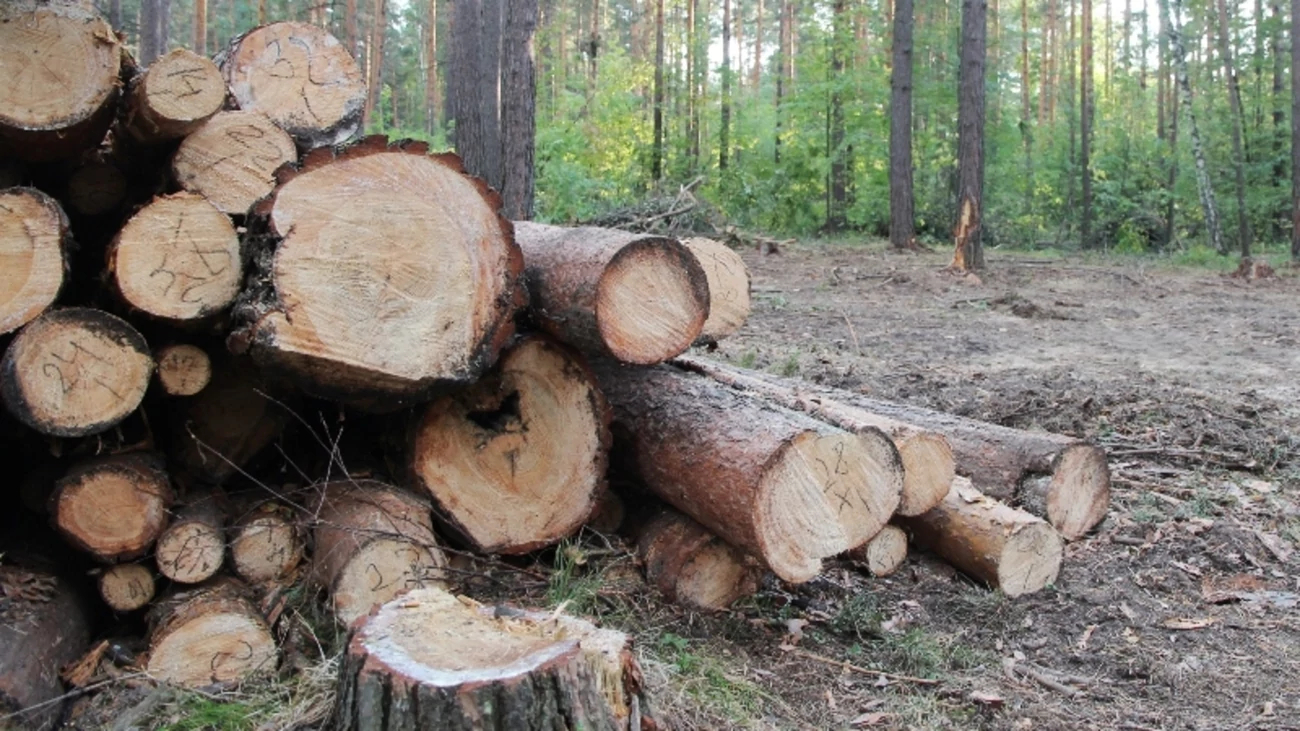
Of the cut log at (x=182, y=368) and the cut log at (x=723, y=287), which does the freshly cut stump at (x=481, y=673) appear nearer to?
the cut log at (x=182, y=368)

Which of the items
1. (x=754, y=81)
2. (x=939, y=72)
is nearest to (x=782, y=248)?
(x=939, y=72)

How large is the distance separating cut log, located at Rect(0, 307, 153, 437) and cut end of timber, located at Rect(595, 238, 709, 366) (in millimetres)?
1405

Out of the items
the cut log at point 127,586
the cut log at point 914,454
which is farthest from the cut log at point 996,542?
the cut log at point 127,586

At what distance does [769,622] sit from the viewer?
3.78 m

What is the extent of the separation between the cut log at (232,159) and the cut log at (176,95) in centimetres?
9

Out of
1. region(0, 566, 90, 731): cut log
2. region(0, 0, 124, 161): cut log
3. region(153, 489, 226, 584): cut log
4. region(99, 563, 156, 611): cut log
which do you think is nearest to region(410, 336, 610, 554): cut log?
region(153, 489, 226, 584): cut log

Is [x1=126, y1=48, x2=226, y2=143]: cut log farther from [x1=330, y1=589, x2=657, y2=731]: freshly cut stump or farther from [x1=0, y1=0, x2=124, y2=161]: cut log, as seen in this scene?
[x1=330, y1=589, x2=657, y2=731]: freshly cut stump

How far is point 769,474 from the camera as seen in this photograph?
11.1ft

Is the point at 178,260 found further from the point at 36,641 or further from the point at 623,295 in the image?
the point at 623,295

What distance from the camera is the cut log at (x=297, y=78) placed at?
389cm

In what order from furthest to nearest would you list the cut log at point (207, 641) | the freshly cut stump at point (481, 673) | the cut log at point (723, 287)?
the cut log at point (723, 287) < the cut log at point (207, 641) < the freshly cut stump at point (481, 673)

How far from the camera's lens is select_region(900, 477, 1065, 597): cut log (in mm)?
4062

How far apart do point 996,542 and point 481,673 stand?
2.52m

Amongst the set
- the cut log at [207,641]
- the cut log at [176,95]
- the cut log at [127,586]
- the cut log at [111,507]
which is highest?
the cut log at [176,95]
